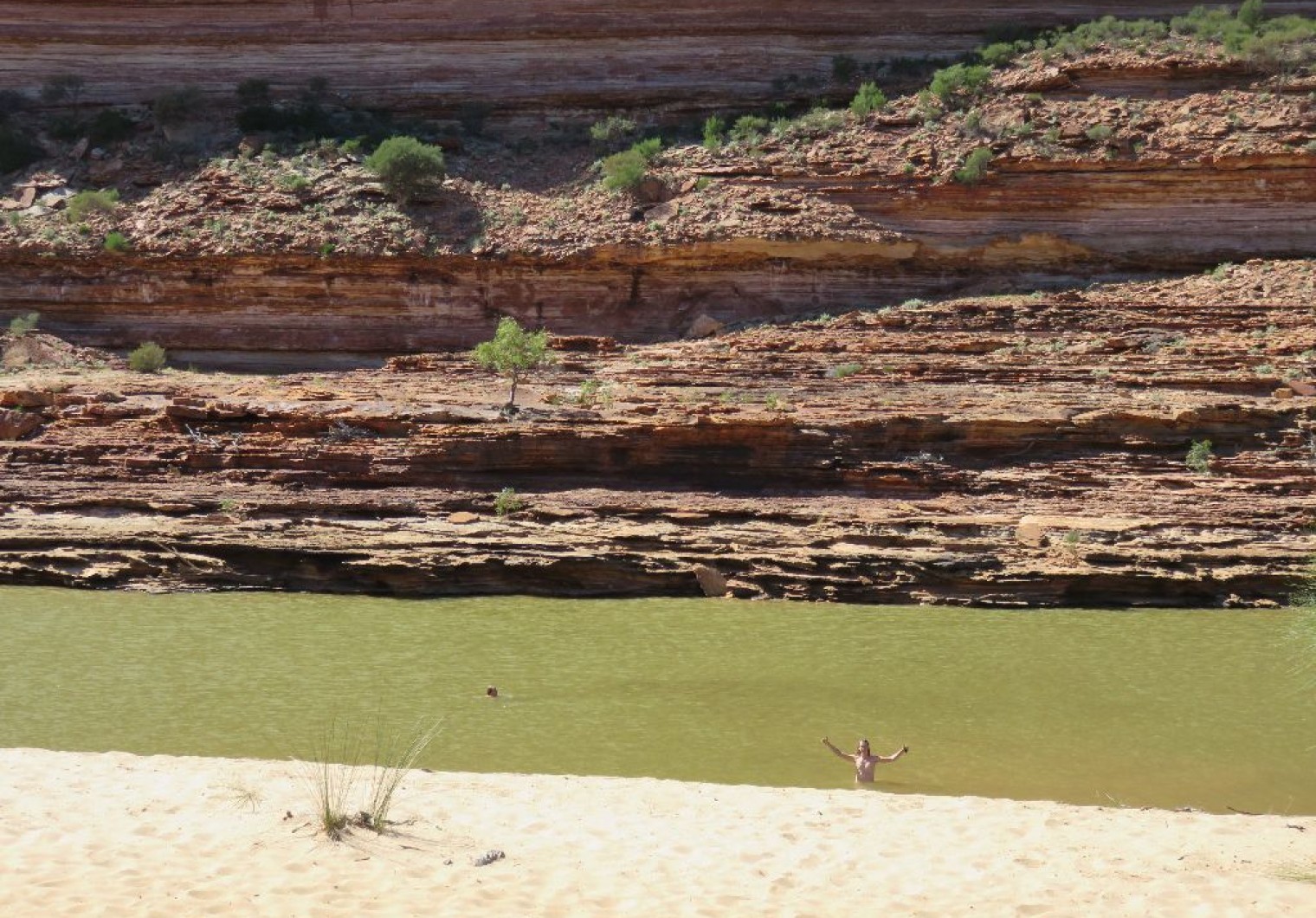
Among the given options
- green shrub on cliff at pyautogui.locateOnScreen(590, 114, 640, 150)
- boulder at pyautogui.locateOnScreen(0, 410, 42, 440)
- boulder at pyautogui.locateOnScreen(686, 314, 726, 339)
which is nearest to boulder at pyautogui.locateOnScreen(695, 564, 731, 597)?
boulder at pyautogui.locateOnScreen(686, 314, 726, 339)

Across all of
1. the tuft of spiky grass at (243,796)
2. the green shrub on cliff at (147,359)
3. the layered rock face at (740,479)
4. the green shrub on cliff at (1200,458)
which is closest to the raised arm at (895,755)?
the tuft of spiky grass at (243,796)

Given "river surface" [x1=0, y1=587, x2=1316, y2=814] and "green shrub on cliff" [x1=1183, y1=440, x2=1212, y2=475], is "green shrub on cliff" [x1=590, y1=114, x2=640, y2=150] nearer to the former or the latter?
"river surface" [x1=0, y1=587, x2=1316, y2=814]

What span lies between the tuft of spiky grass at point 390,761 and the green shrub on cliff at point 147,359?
17.9m

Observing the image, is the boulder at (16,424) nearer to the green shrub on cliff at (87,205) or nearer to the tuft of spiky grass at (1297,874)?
the green shrub on cliff at (87,205)

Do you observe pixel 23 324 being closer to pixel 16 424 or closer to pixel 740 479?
pixel 16 424

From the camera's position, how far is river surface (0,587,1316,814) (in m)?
12.3

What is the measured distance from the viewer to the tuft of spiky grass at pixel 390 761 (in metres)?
8.75

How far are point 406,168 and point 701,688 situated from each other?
20127 millimetres

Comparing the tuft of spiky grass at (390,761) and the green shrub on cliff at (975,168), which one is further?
the green shrub on cliff at (975,168)

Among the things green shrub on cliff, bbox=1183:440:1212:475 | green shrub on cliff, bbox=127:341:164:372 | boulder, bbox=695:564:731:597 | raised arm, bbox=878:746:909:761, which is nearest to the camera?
raised arm, bbox=878:746:909:761

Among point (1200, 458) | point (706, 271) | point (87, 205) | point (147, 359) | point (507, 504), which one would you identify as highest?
point (87, 205)

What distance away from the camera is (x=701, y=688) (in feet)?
49.7

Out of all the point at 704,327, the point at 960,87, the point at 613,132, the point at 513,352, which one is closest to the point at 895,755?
the point at 513,352

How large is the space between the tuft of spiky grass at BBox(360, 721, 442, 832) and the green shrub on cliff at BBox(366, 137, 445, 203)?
814 inches
